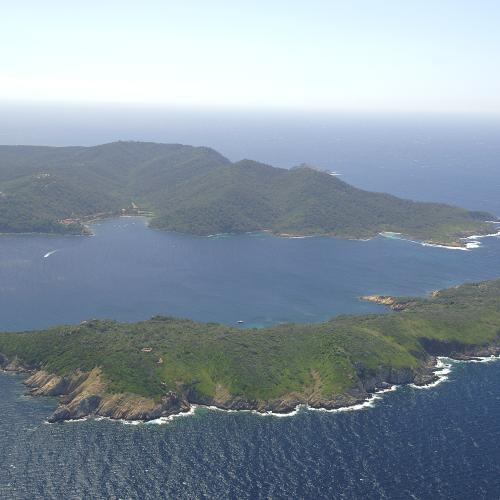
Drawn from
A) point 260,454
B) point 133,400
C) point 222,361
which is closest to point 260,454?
point 260,454

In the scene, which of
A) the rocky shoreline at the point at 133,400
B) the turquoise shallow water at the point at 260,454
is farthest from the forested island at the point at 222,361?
the turquoise shallow water at the point at 260,454

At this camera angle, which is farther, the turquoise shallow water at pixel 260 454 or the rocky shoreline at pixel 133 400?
the rocky shoreline at pixel 133 400

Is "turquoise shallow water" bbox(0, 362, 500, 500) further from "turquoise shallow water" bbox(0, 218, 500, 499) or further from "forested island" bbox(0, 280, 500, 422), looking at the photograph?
"forested island" bbox(0, 280, 500, 422)

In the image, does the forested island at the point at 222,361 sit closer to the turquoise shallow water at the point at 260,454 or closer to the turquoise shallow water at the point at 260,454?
the turquoise shallow water at the point at 260,454

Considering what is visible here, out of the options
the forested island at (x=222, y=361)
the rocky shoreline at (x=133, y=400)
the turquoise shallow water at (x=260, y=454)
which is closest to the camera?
the turquoise shallow water at (x=260, y=454)

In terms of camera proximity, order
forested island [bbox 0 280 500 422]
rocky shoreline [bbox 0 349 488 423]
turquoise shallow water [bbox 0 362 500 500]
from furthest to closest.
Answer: forested island [bbox 0 280 500 422]
rocky shoreline [bbox 0 349 488 423]
turquoise shallow water [bbox 0 362 500 500]

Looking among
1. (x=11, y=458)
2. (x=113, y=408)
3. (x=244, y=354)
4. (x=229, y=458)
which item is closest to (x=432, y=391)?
(x=244, y=354)

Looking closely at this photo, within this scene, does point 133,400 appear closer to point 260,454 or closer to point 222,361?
point 222,361

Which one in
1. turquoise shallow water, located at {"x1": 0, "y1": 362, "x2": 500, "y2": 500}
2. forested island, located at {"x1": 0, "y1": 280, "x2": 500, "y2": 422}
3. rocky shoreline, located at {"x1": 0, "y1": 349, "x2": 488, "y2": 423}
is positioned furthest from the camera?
forested island, located at {"x1": 0, "y1": 280, "x2": 500, "y2": 422}

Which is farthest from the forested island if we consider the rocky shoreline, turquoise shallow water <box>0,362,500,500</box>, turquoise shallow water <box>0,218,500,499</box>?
turquoise shallow water <box>0,218,500,499</box>
